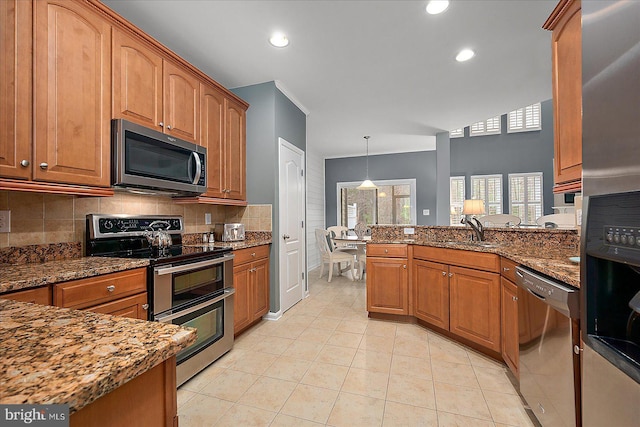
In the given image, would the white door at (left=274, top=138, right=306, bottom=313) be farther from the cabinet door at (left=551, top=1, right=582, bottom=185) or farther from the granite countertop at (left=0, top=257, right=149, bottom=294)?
the cabinet door at (left=551, top=1, right=582, bottom=185)

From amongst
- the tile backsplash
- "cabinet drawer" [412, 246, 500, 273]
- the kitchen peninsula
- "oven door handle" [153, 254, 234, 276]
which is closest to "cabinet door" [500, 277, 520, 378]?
"cabinet drawer" [412, 246, 500, 273]

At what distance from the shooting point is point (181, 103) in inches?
94.4

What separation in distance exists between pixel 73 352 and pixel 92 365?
83mm

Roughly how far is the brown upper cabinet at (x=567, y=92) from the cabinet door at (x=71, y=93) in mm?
2813

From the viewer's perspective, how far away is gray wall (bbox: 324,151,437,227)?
6.74 m

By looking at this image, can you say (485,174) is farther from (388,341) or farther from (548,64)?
(388,341)

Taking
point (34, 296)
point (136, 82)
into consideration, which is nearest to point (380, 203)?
point (136, 82)

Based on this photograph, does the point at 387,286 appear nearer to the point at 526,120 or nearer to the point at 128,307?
the point at 128,307

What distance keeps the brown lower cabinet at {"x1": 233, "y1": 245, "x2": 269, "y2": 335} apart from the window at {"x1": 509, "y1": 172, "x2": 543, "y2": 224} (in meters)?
6.72

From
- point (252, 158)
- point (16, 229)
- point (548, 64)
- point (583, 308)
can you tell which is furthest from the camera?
point (252, 158)

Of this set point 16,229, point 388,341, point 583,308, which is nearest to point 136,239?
point 16,229

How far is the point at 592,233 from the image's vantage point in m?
0.97

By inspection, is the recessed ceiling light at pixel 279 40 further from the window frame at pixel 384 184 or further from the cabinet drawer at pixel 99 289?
the window frame at pixel 384 184

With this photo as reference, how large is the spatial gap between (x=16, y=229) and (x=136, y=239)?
2.26ft
